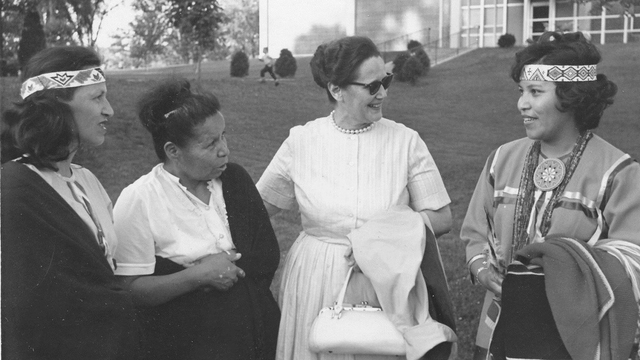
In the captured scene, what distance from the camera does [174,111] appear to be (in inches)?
137

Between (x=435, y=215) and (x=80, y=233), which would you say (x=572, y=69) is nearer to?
(x=435, y=215)

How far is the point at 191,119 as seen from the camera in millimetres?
3479

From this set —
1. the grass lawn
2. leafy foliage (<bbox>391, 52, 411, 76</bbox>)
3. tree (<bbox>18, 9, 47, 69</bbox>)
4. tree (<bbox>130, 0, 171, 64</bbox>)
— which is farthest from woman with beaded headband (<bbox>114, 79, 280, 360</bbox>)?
the grass lawn

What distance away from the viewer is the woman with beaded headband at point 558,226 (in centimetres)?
303

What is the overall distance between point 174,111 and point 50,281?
3.22 ft

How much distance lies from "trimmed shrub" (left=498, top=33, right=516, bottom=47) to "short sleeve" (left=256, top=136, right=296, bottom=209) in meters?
3.37

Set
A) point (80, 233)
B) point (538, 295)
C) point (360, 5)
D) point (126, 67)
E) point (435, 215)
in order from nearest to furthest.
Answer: point (80, 233) < point (538, 295) < point (435, 215) < point (360, 5) < point (126, 67)

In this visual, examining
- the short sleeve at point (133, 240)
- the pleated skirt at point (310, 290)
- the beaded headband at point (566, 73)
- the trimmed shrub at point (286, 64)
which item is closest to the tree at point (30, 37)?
the trimmed shrub at point (286, 64)

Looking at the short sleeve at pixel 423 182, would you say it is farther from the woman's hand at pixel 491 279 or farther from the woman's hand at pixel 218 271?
the woman's hand at pixel 218 271

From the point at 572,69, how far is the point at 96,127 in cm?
200

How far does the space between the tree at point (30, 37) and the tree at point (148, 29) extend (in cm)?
100

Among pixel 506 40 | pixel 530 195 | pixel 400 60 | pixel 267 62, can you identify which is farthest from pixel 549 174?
pixel 267 62

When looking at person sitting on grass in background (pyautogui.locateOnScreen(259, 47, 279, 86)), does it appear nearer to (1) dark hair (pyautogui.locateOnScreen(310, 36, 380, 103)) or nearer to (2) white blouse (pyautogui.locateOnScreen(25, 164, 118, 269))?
(1) dark hair (pyautogui.locateOnScreen(310, 36, 380, 103))

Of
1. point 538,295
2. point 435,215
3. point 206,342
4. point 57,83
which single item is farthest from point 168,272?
point 538,295
